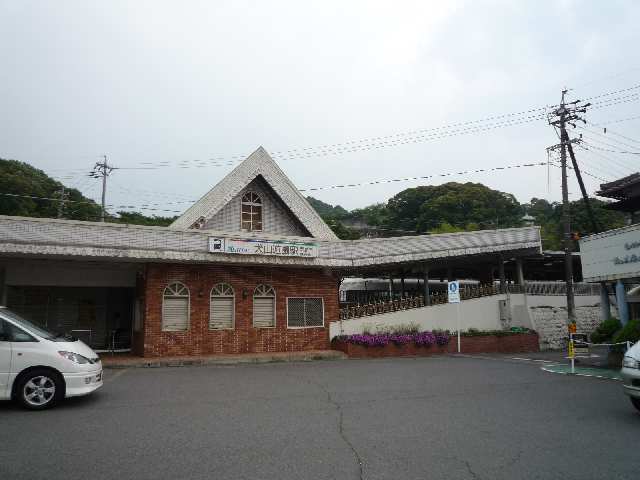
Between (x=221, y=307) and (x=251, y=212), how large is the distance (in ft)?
13.9

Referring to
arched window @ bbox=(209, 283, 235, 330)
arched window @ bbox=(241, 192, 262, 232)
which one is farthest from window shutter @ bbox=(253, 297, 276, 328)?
arched window @ bbox=(241, 192, 262, 232)

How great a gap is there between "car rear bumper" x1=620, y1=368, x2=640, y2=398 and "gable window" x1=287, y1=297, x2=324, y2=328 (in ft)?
39.4

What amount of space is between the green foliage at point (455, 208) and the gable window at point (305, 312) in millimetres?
32469

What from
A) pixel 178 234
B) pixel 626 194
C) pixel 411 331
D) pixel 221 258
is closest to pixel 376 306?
pixel 411 331

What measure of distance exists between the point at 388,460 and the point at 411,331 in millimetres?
14519

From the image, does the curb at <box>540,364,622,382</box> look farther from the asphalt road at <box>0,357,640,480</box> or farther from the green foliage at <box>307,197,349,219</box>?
the green foliage at <box>307,197,349,219</box>

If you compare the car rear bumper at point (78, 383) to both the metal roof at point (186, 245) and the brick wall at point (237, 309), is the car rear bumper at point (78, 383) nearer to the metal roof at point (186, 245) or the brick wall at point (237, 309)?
the metal roof at point (186, 245)

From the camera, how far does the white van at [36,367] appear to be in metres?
7.82

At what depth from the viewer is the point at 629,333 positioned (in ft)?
46.3

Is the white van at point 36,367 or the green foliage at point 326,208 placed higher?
the green foliage at point 326,208

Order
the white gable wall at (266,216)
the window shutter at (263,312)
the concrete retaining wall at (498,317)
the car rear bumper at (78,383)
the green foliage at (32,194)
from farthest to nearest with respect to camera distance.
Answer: the green foliage at (32,194), the concrete retaining wall at (498,317), the white gable wall at (266,216), the window shutter at (263,312), the car rear bumper at (78,383)

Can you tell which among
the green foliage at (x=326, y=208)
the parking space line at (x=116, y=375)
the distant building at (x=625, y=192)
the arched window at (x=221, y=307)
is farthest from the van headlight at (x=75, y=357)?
the green foliage at (x=326, y=208)

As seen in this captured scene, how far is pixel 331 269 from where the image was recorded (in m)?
19.2

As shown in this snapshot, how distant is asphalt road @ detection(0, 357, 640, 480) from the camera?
5.14 metres
